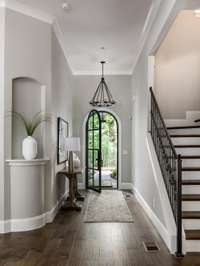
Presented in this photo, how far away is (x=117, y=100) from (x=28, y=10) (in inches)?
191

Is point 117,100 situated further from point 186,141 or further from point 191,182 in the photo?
point 191,182

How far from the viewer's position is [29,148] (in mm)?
4754

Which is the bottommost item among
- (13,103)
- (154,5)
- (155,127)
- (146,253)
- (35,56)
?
(146,253)

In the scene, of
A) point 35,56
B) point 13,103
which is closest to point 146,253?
point 13,103

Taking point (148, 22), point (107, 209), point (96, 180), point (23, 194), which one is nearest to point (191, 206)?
point (107, 209)

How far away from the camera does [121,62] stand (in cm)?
825

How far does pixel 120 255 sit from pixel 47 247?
1.00 metres

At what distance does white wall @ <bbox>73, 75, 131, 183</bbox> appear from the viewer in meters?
9.26

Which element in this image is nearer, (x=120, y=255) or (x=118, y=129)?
(x=120, y=255)

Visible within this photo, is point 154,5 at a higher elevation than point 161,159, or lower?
higher

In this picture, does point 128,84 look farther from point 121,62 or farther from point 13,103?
point 13,103

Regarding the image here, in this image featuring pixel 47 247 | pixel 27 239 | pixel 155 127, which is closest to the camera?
pixel 47 247

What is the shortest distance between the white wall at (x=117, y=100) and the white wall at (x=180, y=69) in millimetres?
2814

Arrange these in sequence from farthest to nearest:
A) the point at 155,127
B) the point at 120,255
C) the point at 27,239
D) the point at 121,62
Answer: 1. the point at 121,62
2. the point at 155,127
3. the point at 27,239
4. the point at 120,255
